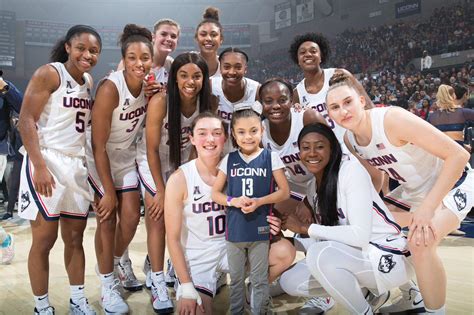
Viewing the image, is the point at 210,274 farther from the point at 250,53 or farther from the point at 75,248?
the point at 250,53

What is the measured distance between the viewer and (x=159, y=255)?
268cm

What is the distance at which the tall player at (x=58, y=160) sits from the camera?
91.8 inches

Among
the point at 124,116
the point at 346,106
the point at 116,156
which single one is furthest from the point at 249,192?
the point at 116,156

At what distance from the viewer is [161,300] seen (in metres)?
2.57

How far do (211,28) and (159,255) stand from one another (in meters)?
1.85

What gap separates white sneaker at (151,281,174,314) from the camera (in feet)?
8.29

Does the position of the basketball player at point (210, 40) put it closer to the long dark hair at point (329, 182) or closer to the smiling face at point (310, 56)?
the smiling face at point (310, 56)

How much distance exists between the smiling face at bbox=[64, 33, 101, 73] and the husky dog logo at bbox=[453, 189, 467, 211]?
Answer: 2154mm

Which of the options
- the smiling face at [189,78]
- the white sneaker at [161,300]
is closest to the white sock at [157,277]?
the white sneaker at [161,300]

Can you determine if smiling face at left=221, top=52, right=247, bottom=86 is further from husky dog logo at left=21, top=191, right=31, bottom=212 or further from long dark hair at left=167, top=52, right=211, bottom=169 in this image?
husky dog logo at left=21, top=191, right=31, bottom=212

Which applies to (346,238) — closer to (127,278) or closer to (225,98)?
(225,98)

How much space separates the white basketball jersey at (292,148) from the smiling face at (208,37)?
0.95 m

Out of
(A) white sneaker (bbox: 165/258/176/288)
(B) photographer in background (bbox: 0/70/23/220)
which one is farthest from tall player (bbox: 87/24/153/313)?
(B) photographer in background (bbox: 0/70/23/220)

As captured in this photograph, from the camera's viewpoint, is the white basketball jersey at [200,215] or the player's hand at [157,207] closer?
the white basketball jersey at [200,215]
